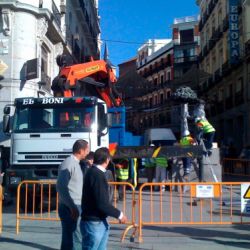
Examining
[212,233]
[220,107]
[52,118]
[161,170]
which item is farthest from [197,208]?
[220,107]

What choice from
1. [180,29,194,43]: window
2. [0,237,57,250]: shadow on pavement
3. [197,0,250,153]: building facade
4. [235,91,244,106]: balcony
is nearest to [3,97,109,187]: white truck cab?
[0,237,57,250]: shadow on pavement

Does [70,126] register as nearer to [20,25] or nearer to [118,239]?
[118,239]

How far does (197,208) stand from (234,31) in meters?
25.6

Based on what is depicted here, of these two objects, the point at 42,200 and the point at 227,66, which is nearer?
the point at 42,200

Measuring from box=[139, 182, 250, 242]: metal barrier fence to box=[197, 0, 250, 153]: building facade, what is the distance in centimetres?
2230

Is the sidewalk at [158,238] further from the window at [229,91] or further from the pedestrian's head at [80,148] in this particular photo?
the window at [229,91]

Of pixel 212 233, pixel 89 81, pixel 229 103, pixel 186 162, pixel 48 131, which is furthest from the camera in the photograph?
pixel 229 103

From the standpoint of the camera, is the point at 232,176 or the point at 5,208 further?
the point at 232,176

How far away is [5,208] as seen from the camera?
1302 cm

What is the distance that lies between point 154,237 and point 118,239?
0.68 meters

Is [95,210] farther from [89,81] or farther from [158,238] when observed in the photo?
[89,81]

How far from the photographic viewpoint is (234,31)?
35125 mm

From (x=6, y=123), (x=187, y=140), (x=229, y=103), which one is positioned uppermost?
(x=229, y=103)

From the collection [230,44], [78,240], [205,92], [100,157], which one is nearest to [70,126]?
[78,240]
